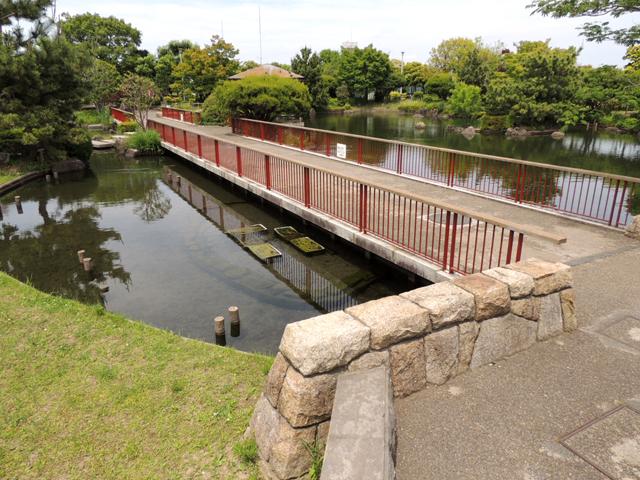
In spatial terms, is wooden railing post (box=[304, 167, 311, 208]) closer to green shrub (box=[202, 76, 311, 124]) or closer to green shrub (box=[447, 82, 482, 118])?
green shrub (box=[202, 76, 311, 124])

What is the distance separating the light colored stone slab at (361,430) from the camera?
7.48 ft

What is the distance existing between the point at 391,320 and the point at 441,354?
1.98 feet

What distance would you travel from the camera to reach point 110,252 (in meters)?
10.4

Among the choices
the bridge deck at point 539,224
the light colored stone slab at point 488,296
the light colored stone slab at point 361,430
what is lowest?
the bridge deck at point 539,224

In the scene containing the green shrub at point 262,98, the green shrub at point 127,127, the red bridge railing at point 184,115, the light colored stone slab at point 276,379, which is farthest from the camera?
the green shrub at point 127,127

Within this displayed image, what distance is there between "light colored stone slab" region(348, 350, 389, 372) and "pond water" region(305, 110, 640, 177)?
23396 mm

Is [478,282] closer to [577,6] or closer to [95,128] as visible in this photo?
[577,6]

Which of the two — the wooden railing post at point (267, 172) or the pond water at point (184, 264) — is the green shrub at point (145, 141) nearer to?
the pond water at point (184, 264)

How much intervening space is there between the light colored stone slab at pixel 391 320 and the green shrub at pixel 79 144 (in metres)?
19.5

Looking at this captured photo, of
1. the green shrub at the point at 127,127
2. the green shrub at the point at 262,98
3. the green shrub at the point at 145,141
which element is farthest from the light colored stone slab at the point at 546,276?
the green shrub at the point at 127,127

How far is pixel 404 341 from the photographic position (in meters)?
3.25

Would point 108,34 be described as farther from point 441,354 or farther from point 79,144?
point 441,354

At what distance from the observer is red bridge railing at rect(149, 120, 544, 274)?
6.27 m

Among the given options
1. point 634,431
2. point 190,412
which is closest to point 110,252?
point 190,412
